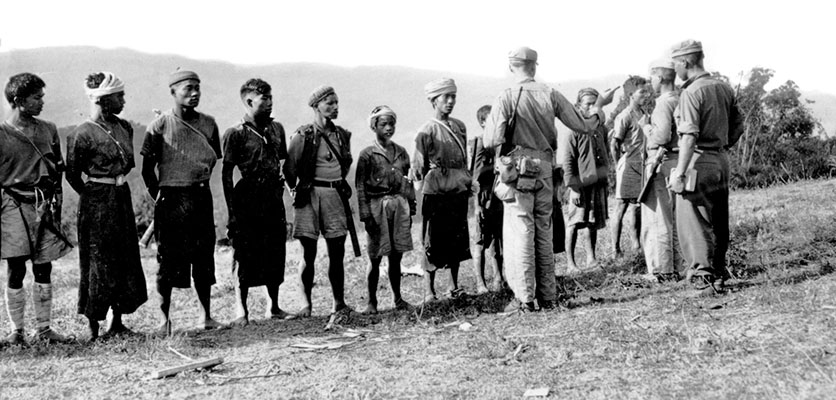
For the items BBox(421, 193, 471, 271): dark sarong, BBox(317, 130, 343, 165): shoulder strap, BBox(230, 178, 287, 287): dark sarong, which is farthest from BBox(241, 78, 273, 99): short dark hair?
BBox(421, 193, 471, 271): dark sarong

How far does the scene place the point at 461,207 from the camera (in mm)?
7117

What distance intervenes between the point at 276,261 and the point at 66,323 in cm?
244

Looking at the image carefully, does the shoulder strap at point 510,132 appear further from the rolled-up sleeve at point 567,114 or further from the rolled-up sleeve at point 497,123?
the rolled-up sleeve at point 567,114

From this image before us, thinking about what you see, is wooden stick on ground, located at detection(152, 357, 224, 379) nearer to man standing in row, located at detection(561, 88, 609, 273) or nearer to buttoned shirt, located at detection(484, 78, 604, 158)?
buttoned shirt, located at detection(484, 78, 604, 158)

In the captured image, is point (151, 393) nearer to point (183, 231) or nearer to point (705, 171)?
point (183, 231)

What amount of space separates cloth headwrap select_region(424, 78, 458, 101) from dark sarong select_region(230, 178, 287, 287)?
5.36ft

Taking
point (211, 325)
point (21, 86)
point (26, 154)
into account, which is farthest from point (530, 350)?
point (21, 86)

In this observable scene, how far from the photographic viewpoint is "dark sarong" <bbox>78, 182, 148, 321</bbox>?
5.89m

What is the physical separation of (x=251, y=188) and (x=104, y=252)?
1.26 meters

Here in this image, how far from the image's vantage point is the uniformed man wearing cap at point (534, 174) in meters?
5.90

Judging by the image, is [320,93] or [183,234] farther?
[320,93]

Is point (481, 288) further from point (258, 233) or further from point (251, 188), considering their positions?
point (251, 188)

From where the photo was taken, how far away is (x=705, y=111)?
5699 millimetres

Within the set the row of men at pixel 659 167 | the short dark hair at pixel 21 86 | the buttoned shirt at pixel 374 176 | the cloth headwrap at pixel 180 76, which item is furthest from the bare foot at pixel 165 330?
the row of men at pixel 659 167
